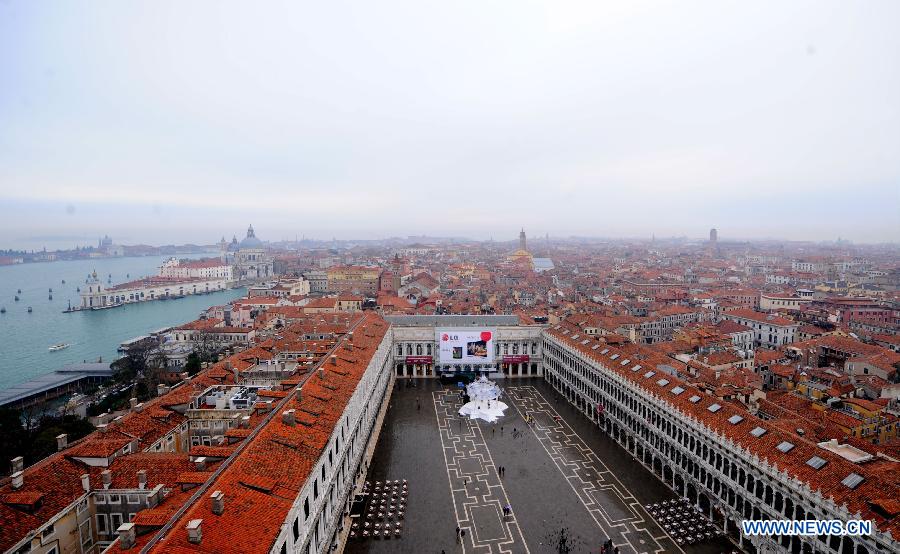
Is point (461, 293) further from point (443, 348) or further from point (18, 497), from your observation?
point (18, 497)

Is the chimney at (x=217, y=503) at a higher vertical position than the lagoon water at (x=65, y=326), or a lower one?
higher

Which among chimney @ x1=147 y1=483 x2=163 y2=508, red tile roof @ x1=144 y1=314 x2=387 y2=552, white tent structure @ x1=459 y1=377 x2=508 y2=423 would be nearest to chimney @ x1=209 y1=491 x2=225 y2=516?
red tile roof @ x1=144 y1=314 x2=387 y2=552

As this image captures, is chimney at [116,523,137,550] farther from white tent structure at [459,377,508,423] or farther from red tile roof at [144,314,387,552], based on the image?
white tent structure at [459,377,508,423]

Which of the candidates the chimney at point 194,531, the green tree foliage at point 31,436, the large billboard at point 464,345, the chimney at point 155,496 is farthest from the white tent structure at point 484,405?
the chimney at point 194,531

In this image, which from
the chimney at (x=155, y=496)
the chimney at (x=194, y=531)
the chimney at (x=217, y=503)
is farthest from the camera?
the chimney at (x=155, y=496)

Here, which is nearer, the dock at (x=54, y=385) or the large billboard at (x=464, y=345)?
the large billboard at (x=464, y=345)

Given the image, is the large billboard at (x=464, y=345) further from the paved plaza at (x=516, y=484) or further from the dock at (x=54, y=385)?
the dock at (x=54, y=385)

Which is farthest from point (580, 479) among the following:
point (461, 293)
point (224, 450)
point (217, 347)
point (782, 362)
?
point (461, 293)

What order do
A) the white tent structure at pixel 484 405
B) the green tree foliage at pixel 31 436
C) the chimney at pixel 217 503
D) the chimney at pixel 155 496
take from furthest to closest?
the white tent structure at pixel 484 405 → the green tree foliage at pixel 31 436 → the chimney at pixel 155 496 → the chimney at pixel 217 503
